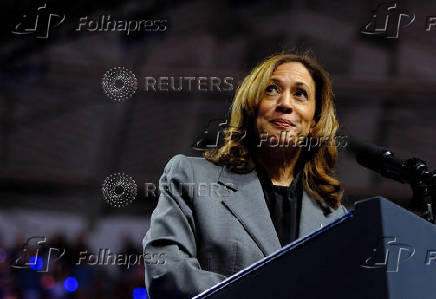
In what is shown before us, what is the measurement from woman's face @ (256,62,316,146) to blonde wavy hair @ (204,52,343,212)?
0.02 metres

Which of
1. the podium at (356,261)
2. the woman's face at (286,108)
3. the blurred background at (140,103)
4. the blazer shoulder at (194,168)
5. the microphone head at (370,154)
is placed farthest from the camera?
the blurred background at (140,103)

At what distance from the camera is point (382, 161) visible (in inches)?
47.0

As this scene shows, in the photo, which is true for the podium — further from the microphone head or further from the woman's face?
the woman's face

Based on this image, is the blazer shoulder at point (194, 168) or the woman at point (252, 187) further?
the blazer shoulder at point (194, 168)

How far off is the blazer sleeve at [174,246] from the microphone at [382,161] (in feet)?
1.06

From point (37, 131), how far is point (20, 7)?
216cm

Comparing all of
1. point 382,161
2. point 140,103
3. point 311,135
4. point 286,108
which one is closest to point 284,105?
point 286,108

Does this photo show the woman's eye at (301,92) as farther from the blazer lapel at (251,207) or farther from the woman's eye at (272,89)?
the blazer lapel at (251,207)

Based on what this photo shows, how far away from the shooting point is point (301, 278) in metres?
0.78

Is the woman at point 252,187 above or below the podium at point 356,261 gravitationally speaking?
above

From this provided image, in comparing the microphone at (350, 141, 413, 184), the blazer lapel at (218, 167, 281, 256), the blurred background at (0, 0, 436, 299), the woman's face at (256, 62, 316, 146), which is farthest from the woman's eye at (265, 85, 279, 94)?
the blurred background at (0, 0, 436, 299)

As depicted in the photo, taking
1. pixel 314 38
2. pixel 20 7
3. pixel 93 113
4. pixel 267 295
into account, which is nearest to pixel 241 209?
pixel 267 295

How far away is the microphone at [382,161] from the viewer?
1162mm

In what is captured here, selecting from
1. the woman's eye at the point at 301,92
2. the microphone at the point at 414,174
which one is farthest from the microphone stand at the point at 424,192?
the woman's eye at the point at 301,92
